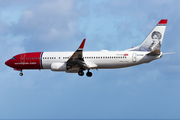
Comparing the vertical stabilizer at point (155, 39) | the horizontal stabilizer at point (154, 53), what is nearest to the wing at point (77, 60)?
the vertical stabilizer at point (155, 39)

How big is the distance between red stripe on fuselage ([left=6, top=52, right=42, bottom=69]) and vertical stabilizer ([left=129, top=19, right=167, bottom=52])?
16.8m

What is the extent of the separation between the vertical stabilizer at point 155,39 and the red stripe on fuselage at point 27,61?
1681cm

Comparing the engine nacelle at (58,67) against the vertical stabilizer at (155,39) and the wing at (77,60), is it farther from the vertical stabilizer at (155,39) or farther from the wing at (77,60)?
the vertical stabilizer at (155,39)

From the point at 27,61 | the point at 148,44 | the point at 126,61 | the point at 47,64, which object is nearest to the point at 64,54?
the point at 47,64


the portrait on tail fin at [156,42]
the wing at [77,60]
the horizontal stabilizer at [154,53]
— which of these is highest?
the portrait on tail fin at [156,42]

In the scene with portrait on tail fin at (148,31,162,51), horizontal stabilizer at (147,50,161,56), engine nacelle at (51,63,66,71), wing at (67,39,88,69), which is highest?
portrait on tail fin at (148,31,162,51)

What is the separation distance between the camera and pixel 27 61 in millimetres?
52750

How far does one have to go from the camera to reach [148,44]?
50.2 metres

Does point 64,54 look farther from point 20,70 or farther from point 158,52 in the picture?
point 158,52

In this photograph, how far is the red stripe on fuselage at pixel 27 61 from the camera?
52188 millimetres

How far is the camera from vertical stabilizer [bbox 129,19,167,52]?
50.0m

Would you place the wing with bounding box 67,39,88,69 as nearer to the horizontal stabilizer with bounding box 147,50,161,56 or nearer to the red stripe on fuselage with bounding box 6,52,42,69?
the red stripe on fuselage with bounding box 6,52,42,69

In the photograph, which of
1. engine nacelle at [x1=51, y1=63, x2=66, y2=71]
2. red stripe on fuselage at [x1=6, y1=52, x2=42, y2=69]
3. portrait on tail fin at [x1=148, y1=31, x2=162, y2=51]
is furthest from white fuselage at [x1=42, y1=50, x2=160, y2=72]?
engine nacelle at [x1=51, y1=63, x2=66, y2=71]

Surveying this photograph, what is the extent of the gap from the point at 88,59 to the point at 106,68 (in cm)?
328
